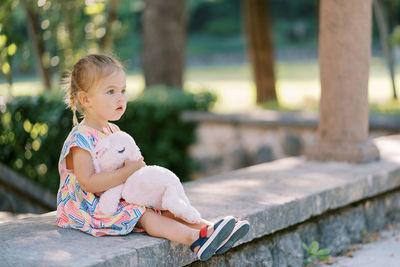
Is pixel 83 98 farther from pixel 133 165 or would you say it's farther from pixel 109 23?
pixel 109 23

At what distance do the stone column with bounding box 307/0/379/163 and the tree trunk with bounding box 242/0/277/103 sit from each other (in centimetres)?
526

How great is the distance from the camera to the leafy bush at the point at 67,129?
7727 millimetres

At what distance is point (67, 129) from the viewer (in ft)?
25.3

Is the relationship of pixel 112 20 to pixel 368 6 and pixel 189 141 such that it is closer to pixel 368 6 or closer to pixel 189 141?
pixel 189 141

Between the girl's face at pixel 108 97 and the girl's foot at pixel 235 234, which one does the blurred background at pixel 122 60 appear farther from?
the girl's foot at pixel 235 234

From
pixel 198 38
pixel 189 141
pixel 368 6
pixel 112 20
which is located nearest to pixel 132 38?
pixel 198 38

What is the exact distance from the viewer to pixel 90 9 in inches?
316

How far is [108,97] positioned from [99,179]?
41 cm

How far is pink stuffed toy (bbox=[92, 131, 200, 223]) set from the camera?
286 centimetres

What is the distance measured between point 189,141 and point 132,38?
28.5 m

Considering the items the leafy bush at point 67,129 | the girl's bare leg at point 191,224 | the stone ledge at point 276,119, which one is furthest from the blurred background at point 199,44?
the girl's bare leg at point 191,224

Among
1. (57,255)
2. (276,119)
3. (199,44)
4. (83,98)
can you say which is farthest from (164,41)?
(199,44)

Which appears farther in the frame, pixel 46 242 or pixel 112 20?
pixel 112 20

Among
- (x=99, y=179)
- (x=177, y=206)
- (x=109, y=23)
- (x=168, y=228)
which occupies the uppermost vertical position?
(x=109, y=23)
